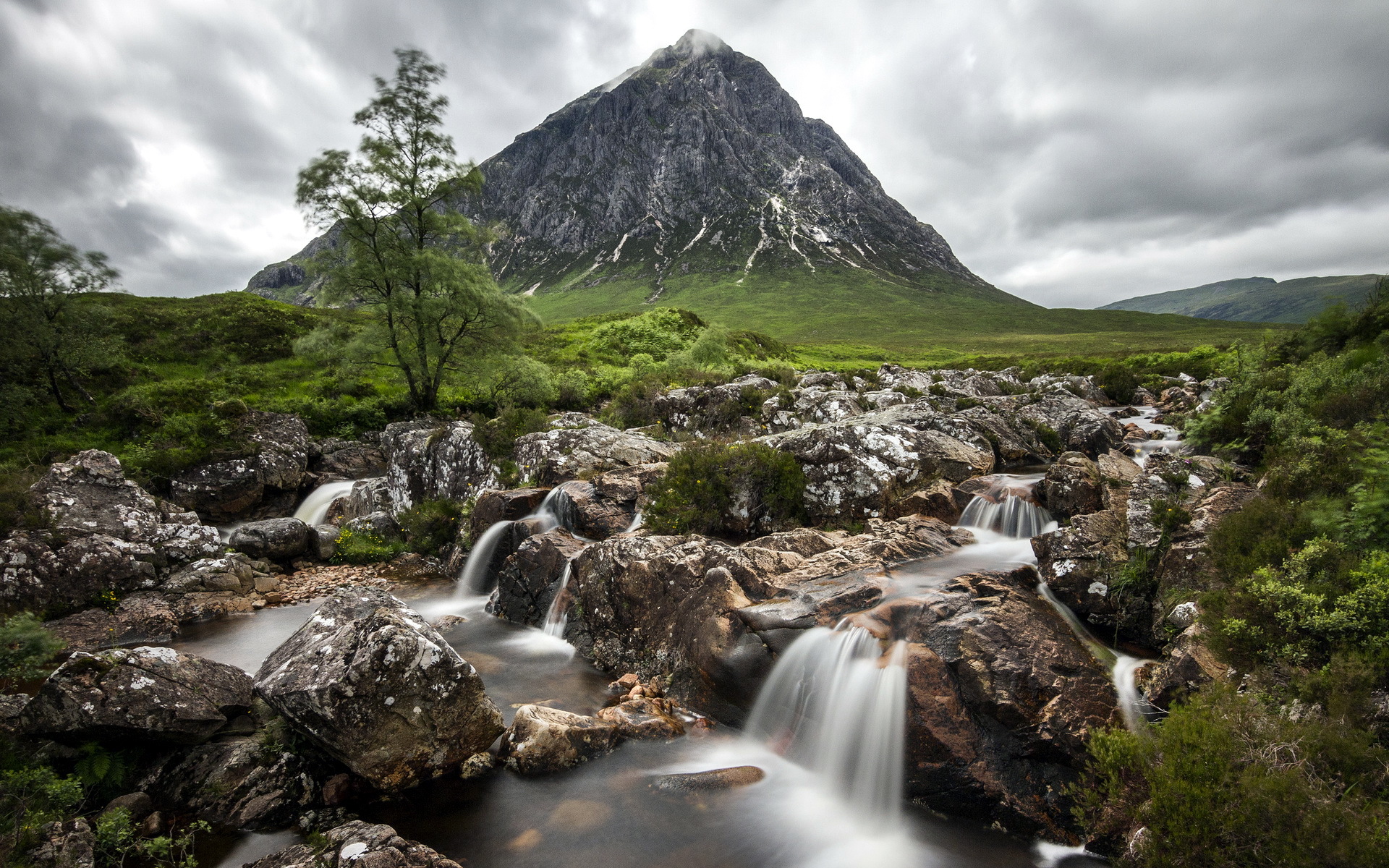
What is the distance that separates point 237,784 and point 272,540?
14.2 m

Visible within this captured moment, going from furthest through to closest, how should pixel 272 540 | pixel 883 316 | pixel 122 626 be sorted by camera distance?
1. pixel 883 316
2. pixel 272 540
3. pixel 122 626

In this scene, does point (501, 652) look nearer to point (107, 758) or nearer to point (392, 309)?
point (107, 758)

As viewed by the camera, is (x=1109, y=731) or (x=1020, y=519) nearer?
(x=1109, y=731)

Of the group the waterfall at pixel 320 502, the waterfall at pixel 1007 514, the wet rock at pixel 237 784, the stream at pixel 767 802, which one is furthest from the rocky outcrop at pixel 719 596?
the waterfall at pixel 320 502

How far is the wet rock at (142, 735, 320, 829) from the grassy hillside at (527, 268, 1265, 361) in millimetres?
85667

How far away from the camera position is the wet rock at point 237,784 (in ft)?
23.9

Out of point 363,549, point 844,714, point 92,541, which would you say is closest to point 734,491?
point 844,714

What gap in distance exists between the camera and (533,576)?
14711mm

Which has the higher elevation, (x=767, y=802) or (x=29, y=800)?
(x=29, y=800)

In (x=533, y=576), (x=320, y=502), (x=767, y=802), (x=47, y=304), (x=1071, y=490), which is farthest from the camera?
(x=47, y=304)

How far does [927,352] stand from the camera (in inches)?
3949

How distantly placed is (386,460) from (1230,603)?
31.5 meters

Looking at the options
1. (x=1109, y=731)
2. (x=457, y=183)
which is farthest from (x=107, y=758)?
(x=457, y=183)

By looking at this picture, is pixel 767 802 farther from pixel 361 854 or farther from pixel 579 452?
pixel 579 452
